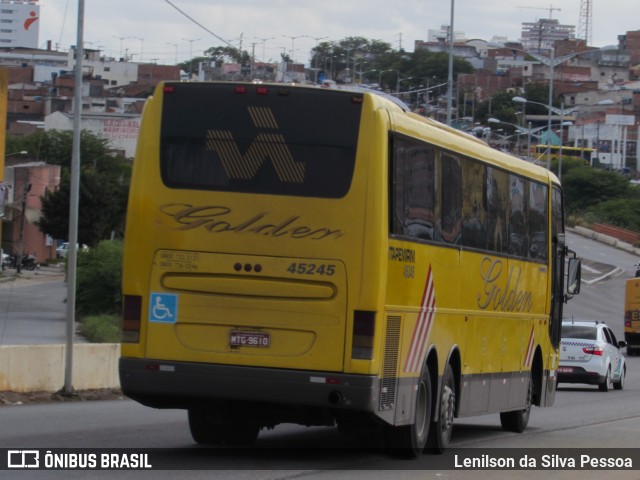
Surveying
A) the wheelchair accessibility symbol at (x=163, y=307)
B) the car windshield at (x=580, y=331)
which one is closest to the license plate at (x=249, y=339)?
the wheelchair accessibility symbol at (x=163, y=307)

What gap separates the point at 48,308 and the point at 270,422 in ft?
158

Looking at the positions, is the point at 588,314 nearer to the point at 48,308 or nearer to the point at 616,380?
the point at 48,308

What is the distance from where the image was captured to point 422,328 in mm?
13000

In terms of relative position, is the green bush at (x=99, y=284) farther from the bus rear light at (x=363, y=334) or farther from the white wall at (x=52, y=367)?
the bus rear light at (x=363, y=334)

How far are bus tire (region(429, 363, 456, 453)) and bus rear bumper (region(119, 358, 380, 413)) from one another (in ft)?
7.96

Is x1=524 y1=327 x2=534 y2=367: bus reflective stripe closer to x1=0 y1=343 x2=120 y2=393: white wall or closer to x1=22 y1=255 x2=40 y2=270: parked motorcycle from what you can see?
x1=0 y1=343 x2=120 y2=393: white wall

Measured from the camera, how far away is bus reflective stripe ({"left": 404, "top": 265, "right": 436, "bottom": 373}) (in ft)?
41.5

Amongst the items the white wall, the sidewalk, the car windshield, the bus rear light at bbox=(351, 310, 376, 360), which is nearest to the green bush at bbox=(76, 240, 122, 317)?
the sidewalk

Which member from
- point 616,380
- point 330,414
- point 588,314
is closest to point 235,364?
point 330,414

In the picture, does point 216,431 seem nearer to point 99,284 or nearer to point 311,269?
point 311,269

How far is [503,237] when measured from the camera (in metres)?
16.1

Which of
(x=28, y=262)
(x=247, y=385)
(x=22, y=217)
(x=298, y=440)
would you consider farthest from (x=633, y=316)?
(x=28, y=262)

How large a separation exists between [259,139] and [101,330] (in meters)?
32.0

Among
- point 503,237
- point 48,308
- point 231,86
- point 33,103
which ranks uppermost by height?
point 33,103
